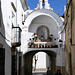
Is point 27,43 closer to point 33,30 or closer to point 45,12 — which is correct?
point 33,30

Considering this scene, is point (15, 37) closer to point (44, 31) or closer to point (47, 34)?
point (47, 34)

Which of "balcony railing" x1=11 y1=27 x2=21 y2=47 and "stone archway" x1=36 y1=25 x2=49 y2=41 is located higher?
"stone archway" x1=36 y1=25 x2=49 y2=41

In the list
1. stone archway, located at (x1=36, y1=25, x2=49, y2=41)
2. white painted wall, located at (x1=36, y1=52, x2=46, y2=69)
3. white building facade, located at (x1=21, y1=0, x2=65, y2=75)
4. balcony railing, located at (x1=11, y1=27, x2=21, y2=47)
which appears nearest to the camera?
balcony railing, located at (x1=11, y1=27, x2=21, y2=47)

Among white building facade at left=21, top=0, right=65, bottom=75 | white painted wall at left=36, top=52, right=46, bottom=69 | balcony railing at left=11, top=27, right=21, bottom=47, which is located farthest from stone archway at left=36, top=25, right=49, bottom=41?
white painted wall at left=36, top=52, right=46, bottom=69

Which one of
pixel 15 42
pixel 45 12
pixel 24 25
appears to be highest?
pixel 45 12

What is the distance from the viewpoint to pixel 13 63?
501 inches

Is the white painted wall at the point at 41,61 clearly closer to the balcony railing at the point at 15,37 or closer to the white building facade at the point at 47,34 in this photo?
the white building facade at the point at 47,34

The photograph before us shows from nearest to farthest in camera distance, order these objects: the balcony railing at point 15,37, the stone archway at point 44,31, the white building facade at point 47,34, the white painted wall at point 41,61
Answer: the balcony railing at point 15,37 → the white building facade at point 47,34 → the stone archway at point 44,31 → the white painted wall at point 41,61

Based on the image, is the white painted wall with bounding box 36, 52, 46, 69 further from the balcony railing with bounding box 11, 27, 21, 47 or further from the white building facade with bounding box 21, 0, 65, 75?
the balcony railing with bounding box 11, 27, 21, 47

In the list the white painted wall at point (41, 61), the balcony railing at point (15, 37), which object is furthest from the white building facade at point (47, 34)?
the white painted wall at point (41, 61)

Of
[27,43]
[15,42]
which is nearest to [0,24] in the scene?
[15,42]

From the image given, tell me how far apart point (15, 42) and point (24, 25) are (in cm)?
808

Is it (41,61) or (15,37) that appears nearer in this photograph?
(15,37)

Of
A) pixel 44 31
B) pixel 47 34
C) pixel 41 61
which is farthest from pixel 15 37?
pixel 41 61
